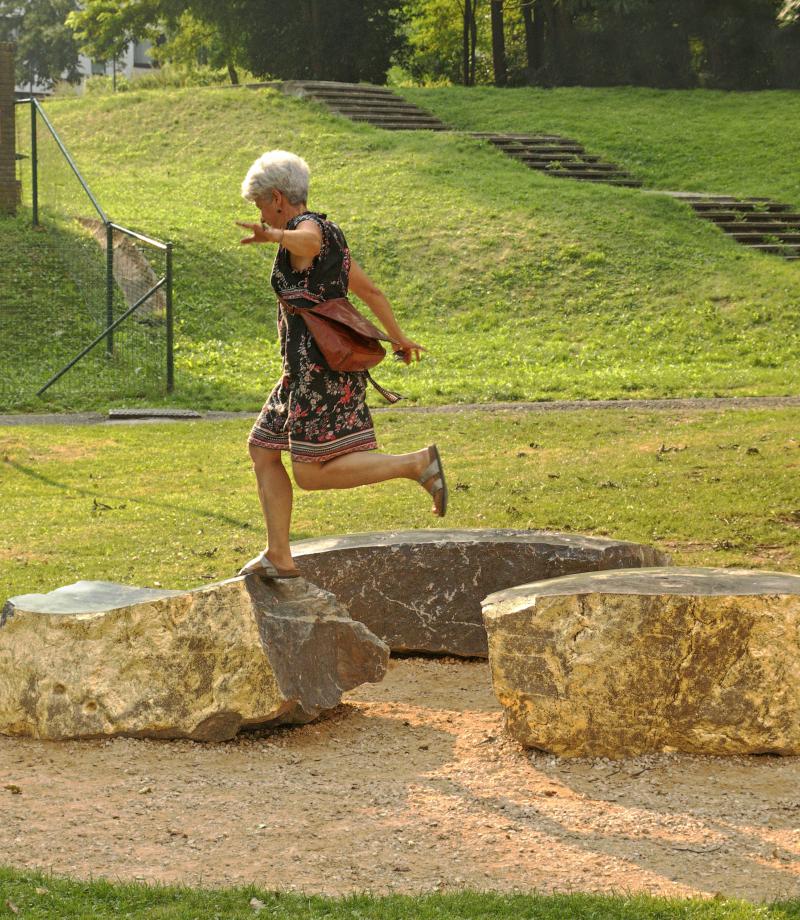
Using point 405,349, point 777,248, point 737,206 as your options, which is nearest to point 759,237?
point 777,248

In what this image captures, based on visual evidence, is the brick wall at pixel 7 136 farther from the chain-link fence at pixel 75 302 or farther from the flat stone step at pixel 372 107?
the flat stone step at pixel 372 107

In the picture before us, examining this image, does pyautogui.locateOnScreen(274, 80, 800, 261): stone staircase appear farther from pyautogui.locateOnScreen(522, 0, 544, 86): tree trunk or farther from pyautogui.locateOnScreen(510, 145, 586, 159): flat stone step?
pyautogui.locateOnScreen(522, 0, 544, 86): tree trunk

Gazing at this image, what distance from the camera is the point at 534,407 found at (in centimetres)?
1569

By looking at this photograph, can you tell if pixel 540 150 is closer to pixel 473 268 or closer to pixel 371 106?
pixel 371 106

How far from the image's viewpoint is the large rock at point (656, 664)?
5449mm

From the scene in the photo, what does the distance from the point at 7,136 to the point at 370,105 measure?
10848mm

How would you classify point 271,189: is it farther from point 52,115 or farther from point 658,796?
point 52,115

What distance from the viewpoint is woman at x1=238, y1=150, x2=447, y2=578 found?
229 inches

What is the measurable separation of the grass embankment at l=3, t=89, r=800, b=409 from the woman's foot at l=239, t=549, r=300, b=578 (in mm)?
10125

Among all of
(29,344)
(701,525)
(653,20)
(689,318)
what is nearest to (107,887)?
(701,525)

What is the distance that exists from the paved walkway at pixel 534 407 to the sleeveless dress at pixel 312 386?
9443mm

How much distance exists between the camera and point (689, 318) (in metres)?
19.8

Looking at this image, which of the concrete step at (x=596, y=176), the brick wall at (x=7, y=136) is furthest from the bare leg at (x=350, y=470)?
the concrete step at (x=596, y=176)

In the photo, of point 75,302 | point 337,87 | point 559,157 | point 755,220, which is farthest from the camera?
point 337,87
